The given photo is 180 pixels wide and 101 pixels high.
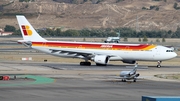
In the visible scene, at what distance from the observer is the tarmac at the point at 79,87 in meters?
38.8

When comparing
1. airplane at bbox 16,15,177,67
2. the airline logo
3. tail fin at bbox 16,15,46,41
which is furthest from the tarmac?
the airline logo

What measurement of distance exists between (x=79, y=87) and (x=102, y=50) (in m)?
29.6

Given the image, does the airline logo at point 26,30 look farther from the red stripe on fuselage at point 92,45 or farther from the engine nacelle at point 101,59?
the engine nacelle at point 101,59

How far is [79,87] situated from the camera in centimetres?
4619

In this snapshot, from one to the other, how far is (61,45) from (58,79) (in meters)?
22.9

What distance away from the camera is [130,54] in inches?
2926

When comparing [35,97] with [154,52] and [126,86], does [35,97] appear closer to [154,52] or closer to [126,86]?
[126,86]

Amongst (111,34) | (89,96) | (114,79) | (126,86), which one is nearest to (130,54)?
(114,79)

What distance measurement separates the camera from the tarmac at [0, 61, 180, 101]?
3881 cm

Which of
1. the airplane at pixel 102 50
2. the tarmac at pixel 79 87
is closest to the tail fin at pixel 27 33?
the airplane at pixel 102 50

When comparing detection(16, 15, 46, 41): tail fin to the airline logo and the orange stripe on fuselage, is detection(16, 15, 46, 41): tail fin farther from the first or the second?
the orange stripe on fuselage

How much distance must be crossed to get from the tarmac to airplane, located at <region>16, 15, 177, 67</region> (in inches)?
441

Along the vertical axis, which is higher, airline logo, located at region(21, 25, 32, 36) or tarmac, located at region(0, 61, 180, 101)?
airline logo, located at region(21, 25, 32, 36)

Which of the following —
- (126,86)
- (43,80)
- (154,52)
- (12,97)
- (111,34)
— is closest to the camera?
(12,97)
